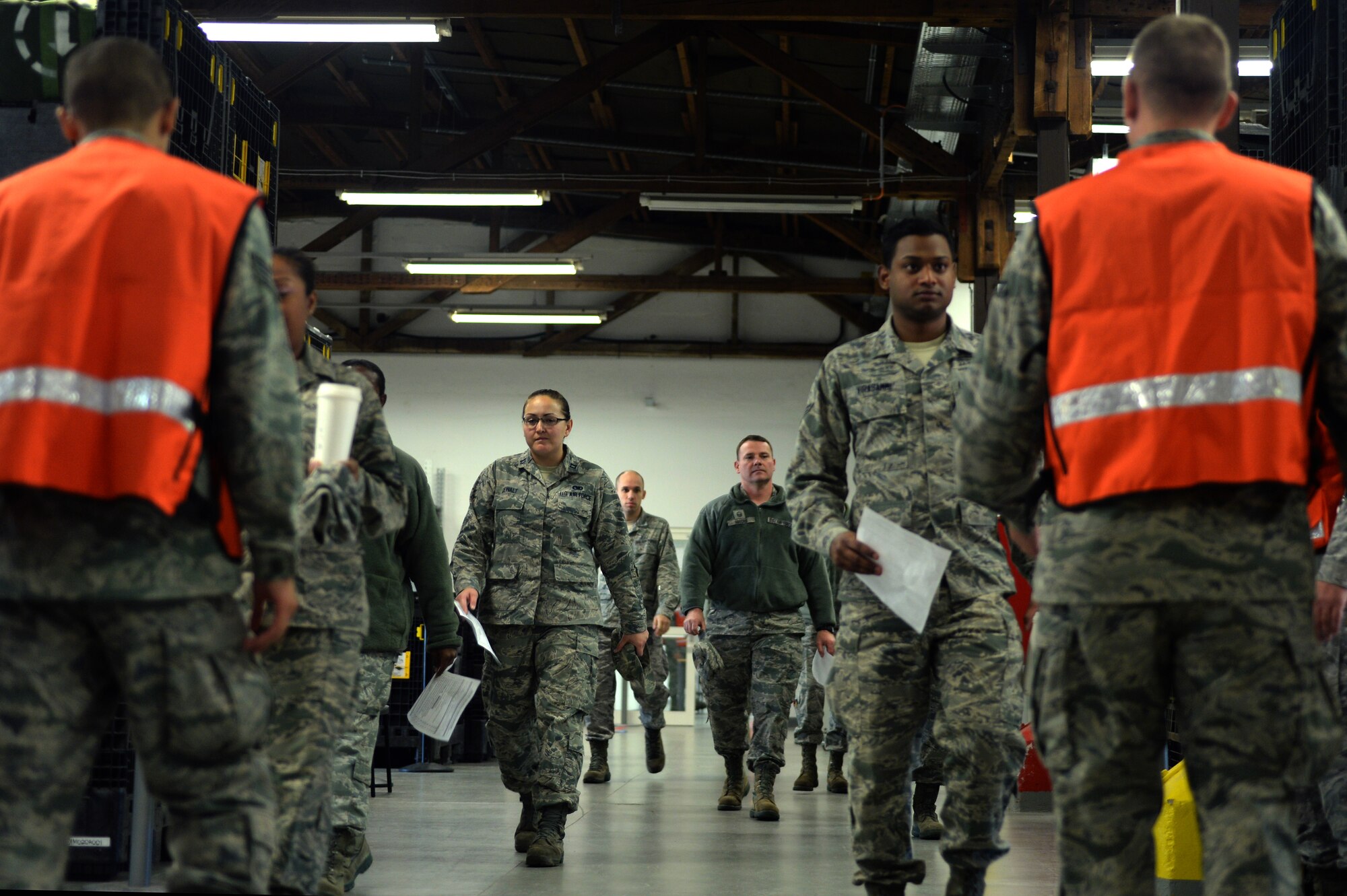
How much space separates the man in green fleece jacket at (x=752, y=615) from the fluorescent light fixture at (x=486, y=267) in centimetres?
632

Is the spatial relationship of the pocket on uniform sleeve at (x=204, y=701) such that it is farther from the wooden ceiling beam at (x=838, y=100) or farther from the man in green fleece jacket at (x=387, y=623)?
the wooden ceiling beam at (x=838, y=100)

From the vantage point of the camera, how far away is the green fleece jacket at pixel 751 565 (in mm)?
7410

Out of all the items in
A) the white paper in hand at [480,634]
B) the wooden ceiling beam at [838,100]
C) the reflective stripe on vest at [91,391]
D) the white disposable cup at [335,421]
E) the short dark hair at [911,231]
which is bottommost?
the white paper in hand at [480,634]

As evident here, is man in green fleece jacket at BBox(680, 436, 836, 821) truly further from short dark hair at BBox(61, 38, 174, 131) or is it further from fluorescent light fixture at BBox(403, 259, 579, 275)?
fluorescent light fixture at BBox(403, 259, 579, 275)

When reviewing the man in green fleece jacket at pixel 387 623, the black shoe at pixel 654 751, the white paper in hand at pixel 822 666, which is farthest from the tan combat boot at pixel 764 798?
the black shoe at pixel 654 751

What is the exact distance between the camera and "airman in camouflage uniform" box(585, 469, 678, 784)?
925cm

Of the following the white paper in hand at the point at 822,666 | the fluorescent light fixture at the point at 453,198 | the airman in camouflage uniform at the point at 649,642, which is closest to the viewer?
the white paper in hand at the point at 822,666

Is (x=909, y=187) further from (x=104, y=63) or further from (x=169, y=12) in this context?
(x=104, y=63)

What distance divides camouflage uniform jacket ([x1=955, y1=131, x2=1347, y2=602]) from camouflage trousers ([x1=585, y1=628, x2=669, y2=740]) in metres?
6.89

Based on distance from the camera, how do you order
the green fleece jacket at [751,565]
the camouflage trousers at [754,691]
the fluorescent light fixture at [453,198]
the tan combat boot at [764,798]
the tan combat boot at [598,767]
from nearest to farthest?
the tan combat boot at [764,798], the camouflage trousers at [754,691], the green fleece jacket at [751,565], the tan combat boot at [598,767], the fluorescent light fixture at [453,198]

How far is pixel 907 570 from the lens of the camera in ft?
10.6

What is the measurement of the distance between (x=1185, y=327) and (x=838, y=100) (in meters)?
9.97

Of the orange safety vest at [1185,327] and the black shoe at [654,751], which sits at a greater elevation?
the orange safety vest at [1185,327]

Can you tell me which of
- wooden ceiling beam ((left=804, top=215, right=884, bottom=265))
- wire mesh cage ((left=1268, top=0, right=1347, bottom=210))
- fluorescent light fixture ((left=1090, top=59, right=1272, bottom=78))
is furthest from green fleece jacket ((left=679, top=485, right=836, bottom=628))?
wooden ceiling beam ((left=804, top=215, right=884, bottom=265))
